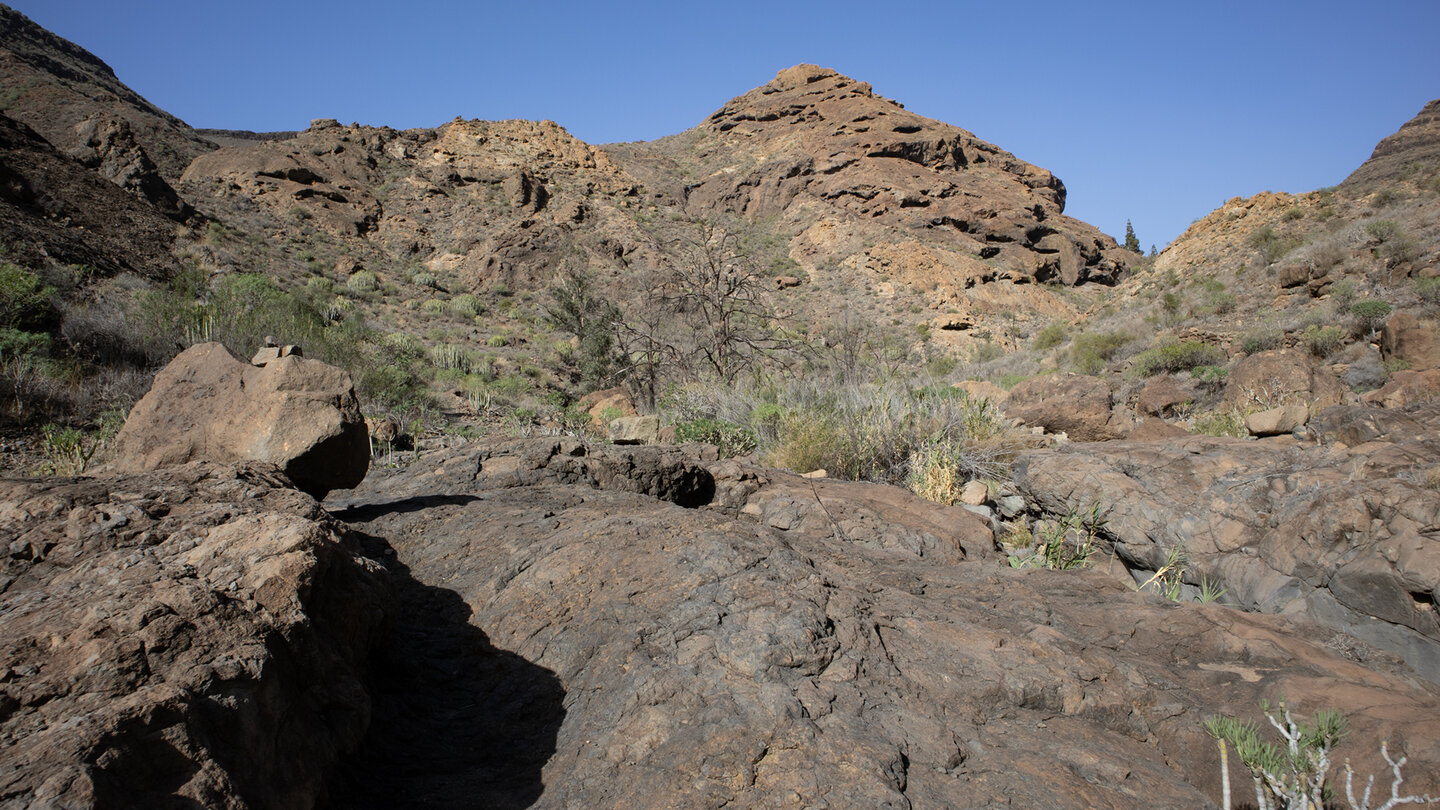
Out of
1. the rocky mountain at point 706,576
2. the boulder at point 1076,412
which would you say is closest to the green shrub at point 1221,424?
the rocky mountain at point 706,576

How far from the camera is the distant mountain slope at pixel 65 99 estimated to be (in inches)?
1035

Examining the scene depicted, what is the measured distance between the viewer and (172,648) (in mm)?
1576

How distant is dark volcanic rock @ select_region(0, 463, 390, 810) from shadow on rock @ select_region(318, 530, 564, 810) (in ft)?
0.43

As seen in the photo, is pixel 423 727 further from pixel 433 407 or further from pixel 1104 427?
pixel 433 407

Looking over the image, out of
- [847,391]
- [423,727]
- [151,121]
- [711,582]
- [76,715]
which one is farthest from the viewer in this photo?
[151,121]

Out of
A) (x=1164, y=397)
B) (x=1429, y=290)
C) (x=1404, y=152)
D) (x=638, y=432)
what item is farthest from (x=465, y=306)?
(x=1404, y=152)

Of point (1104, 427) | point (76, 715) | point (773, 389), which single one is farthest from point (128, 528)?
point (1104, 427)

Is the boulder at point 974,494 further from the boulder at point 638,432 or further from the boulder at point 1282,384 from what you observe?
the boulder at point 1282,384

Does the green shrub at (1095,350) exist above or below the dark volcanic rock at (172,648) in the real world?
above

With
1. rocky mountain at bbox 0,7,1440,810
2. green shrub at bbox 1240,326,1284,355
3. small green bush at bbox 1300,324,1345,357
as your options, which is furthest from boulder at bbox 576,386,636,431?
small green bush at bbox 1300,324,1345,357

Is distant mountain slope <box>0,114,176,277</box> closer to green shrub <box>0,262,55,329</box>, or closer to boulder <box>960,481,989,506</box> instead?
green shrub <box>0,262,55,329</box>

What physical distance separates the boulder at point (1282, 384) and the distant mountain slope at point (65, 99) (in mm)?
31829

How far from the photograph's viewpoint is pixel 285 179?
31359mm

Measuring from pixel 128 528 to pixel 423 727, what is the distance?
121 centimetres
